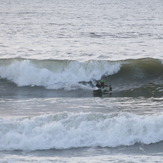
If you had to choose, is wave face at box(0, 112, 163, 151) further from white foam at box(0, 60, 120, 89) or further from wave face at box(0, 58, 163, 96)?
white foam at box(0, 60, 120, 89)

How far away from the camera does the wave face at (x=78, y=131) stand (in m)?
17.5

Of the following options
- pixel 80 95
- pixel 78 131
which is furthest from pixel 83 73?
pixel 78 131

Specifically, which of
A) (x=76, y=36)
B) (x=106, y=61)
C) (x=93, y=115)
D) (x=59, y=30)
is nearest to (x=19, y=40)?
(x=76, y=36)

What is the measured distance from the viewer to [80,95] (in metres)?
24.9

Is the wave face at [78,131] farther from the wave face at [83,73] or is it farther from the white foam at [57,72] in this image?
the white foam at [57,72]

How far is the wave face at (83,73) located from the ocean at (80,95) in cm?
5

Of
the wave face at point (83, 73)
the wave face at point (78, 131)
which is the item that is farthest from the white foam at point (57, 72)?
the wave face at point (78, 131)

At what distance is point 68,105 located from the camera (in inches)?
881

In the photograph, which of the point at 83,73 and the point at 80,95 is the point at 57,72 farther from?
the point at 80,95

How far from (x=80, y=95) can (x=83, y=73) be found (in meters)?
3.97

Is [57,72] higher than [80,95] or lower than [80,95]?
higher

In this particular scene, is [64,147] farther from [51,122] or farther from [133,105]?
[133,105]

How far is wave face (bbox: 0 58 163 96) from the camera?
90.1ft

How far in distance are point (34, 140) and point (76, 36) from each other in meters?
26.1
